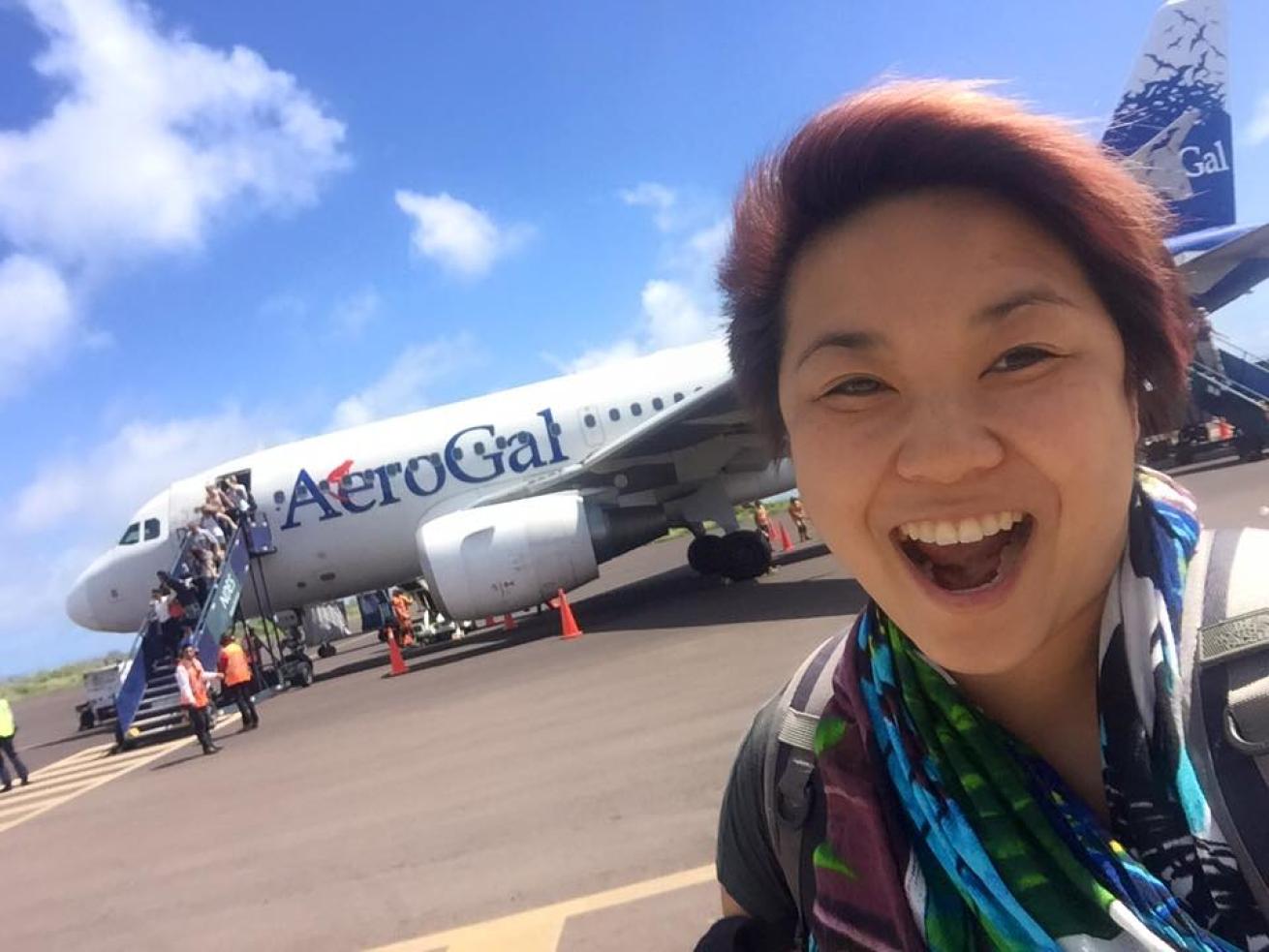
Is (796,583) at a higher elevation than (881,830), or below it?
below

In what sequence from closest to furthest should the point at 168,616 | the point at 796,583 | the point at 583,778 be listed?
the point at 583,778
the point at 796,583
the point at 168,616

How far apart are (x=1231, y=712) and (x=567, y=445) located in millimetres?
14745

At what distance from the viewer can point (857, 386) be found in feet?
4.29

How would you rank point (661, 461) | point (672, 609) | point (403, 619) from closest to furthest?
point (672, 609) < point (661, 461) < point (403, 619)

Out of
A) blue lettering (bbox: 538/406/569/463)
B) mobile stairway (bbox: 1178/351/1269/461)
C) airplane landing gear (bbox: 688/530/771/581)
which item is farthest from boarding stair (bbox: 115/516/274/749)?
mobile stairway (bbox: 1178/351/1269/461)

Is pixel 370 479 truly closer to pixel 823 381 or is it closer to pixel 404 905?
pixel 404 905

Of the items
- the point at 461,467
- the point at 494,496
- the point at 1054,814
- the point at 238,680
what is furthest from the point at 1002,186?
the point at 461,467

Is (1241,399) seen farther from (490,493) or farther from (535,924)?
(535,924)

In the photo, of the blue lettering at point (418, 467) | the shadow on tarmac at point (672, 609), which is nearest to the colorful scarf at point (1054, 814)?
the shadow on tarmac at point (672, 609)

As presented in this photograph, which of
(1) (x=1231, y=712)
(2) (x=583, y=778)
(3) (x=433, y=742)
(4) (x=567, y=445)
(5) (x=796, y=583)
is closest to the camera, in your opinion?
(1) (x=1231, y=712)

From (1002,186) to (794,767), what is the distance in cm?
93

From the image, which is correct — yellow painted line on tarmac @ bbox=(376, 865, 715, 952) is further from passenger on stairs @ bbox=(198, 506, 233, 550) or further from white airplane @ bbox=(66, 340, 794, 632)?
passenger on stairs @ bbox=(198, 506, 233, 550)

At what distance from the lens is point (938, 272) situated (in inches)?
49.4

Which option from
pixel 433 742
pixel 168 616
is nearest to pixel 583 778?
pixel 433 742
